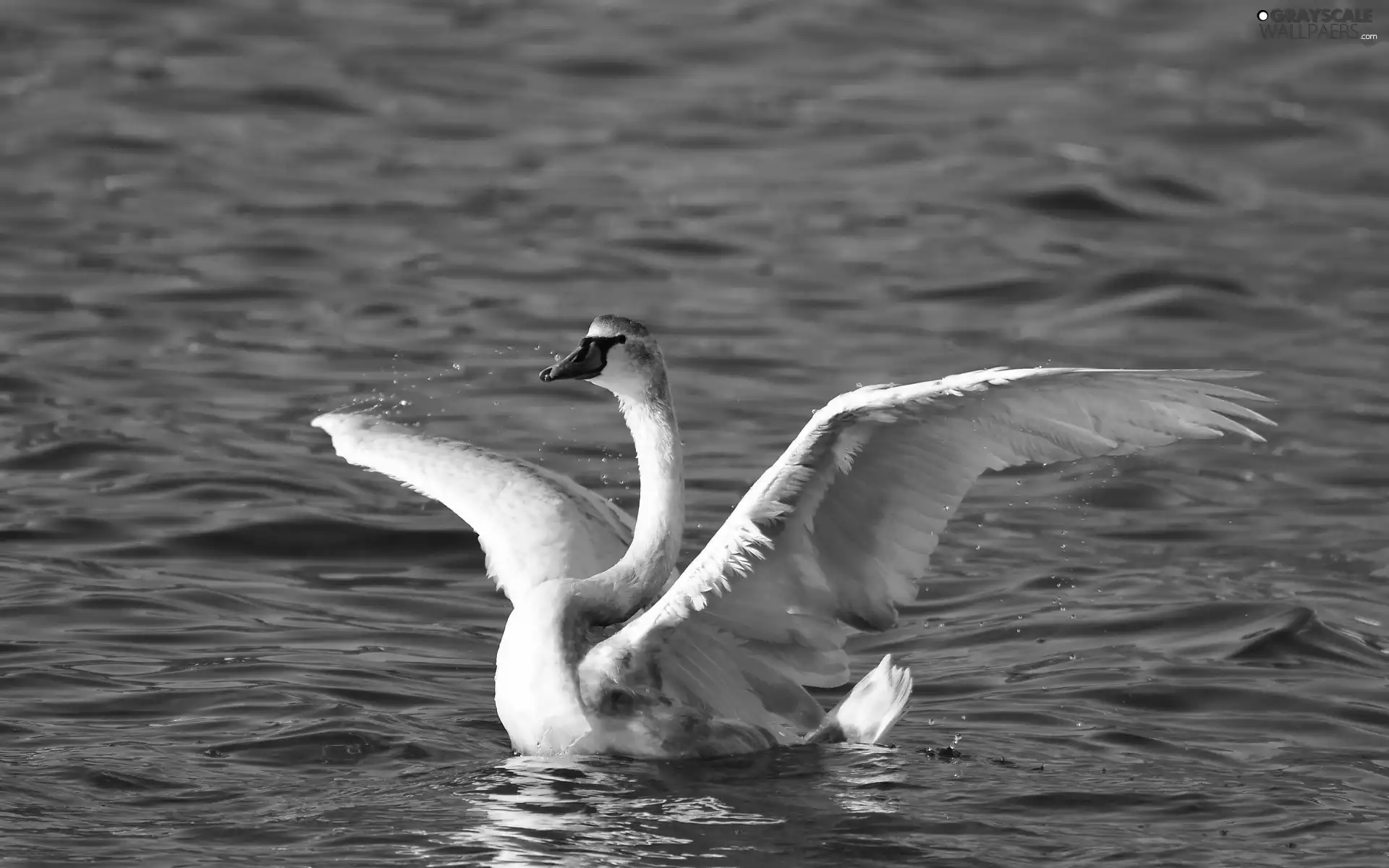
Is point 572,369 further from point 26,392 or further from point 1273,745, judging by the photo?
point 26,392

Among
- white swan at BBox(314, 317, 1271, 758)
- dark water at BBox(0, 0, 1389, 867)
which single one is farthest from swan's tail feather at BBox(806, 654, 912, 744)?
dark water at BBox(0, 0, 1389, 867)

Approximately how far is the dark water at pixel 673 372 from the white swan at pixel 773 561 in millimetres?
217

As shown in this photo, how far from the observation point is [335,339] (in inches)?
558

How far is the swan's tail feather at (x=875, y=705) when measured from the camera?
7.94 meters

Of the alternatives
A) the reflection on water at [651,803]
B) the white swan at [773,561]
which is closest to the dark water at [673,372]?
the reflection on water at [651,803]

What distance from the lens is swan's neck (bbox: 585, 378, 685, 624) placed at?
8.12m

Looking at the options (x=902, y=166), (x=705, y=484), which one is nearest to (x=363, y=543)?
(x=705, y=484)

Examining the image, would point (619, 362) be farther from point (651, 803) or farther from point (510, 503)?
point (651, 803)

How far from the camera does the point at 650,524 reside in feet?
26.9

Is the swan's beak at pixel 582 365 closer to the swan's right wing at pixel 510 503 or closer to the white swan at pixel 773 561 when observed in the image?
the white swan at pixel 773 561

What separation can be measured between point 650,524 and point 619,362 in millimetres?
597

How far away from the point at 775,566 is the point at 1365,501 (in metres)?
5.28

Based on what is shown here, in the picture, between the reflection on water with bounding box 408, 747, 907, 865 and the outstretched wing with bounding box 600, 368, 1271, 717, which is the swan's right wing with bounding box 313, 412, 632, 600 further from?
the reflection on water with bounding box 408, 747, 907, 865

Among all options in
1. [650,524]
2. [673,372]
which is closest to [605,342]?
[650,524]
